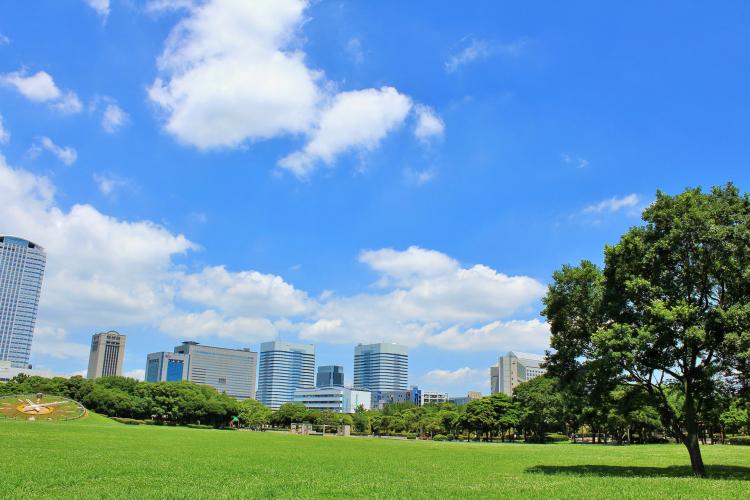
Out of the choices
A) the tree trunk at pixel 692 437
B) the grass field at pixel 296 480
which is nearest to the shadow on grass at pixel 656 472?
the grass field at pixel 296 480

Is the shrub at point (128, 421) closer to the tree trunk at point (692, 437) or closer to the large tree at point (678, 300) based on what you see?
the large tree at point (678, 300)

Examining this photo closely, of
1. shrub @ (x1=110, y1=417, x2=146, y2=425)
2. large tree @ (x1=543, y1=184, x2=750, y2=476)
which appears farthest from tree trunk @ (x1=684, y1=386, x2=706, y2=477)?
shrub @ (x1=110, y1=417, x2=146, y2=425)

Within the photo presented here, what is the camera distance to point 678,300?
86.9 ft

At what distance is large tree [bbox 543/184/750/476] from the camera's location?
25.3 meters

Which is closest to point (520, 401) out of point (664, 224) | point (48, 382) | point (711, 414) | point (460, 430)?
point (460, 430)

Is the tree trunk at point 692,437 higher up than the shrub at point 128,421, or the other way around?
the tree trunk at point 692,437

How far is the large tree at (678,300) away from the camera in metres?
25.3

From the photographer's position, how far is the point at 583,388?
2986 cm

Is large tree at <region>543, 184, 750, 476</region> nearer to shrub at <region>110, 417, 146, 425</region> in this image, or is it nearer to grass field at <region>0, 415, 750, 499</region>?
grass field at <region>0, 415, 750, 499</region>

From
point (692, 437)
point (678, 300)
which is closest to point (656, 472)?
point (692, 437)

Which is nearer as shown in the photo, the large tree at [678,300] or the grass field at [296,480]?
the grass field at [296,480]

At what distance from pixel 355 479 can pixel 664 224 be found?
19692 millimetres

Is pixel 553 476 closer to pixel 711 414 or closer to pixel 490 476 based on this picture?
pixel 490 476

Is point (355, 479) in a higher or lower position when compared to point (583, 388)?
lower
